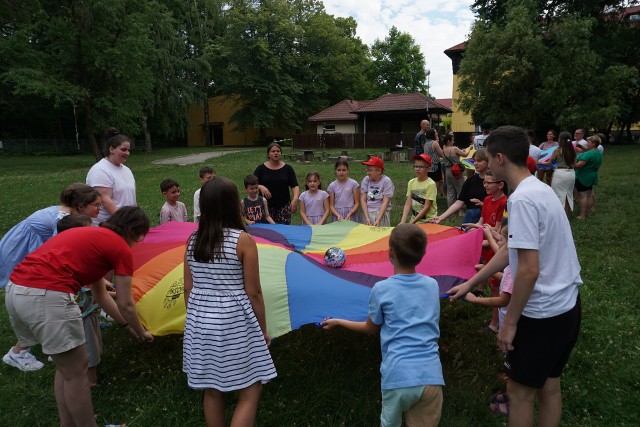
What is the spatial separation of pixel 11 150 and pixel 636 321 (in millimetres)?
36552

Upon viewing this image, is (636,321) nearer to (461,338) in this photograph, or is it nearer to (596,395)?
(596,395)

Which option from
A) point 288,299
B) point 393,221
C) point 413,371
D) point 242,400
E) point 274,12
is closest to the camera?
point 413,371

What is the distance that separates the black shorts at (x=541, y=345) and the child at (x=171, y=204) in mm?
4028

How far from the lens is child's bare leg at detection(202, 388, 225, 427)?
7.85 ft

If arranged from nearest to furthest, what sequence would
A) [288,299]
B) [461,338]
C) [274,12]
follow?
[288,299]
[461,338]
[274,12]

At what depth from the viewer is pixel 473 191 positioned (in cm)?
466

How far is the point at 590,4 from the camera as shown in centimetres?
2478

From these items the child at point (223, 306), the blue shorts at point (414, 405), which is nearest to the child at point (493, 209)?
the blue shorts at point (414, 405)

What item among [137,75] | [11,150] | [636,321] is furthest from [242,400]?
[11,150]

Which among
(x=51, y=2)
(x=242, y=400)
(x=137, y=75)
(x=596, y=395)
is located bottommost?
(x=596, y=395)

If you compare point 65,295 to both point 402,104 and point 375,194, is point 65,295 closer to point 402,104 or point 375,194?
point 375,194

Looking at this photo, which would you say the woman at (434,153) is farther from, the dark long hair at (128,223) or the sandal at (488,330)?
the dark long hair at (128,223)

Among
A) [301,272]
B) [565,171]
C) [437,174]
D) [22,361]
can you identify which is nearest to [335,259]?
[301,272]

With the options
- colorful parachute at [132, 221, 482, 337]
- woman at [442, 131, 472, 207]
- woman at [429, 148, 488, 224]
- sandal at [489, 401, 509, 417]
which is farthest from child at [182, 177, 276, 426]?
woman at [442, 131, 472, 207]
